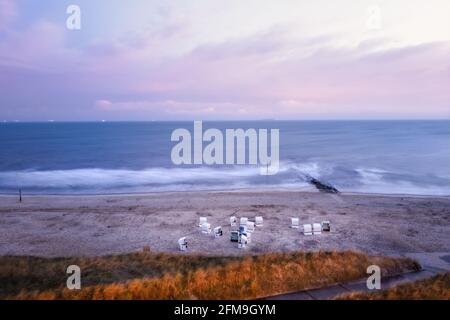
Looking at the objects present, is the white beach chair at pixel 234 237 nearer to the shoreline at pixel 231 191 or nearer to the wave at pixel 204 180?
the shoreline at pixel 231 191

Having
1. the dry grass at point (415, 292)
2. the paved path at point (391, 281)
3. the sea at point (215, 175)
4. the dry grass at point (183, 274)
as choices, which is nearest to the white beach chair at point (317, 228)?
the paved path at point (391, 281)

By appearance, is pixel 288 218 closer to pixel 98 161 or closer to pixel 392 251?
pixel 392 251

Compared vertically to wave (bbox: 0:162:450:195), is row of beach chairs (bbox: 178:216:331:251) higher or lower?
higher

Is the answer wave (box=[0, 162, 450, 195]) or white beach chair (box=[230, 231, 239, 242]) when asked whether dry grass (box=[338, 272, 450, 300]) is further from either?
wave (box=[0, 162, 450, 195])

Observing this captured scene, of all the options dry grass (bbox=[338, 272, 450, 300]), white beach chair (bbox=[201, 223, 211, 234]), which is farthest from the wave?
dry grass (bbox=[338, 272, 450, 300])

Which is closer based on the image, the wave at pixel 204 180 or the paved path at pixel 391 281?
the paved path at pixel 391 281

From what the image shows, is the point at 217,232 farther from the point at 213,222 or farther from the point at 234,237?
the point at 213,222

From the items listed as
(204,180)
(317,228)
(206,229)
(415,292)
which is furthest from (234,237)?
(204,180)
